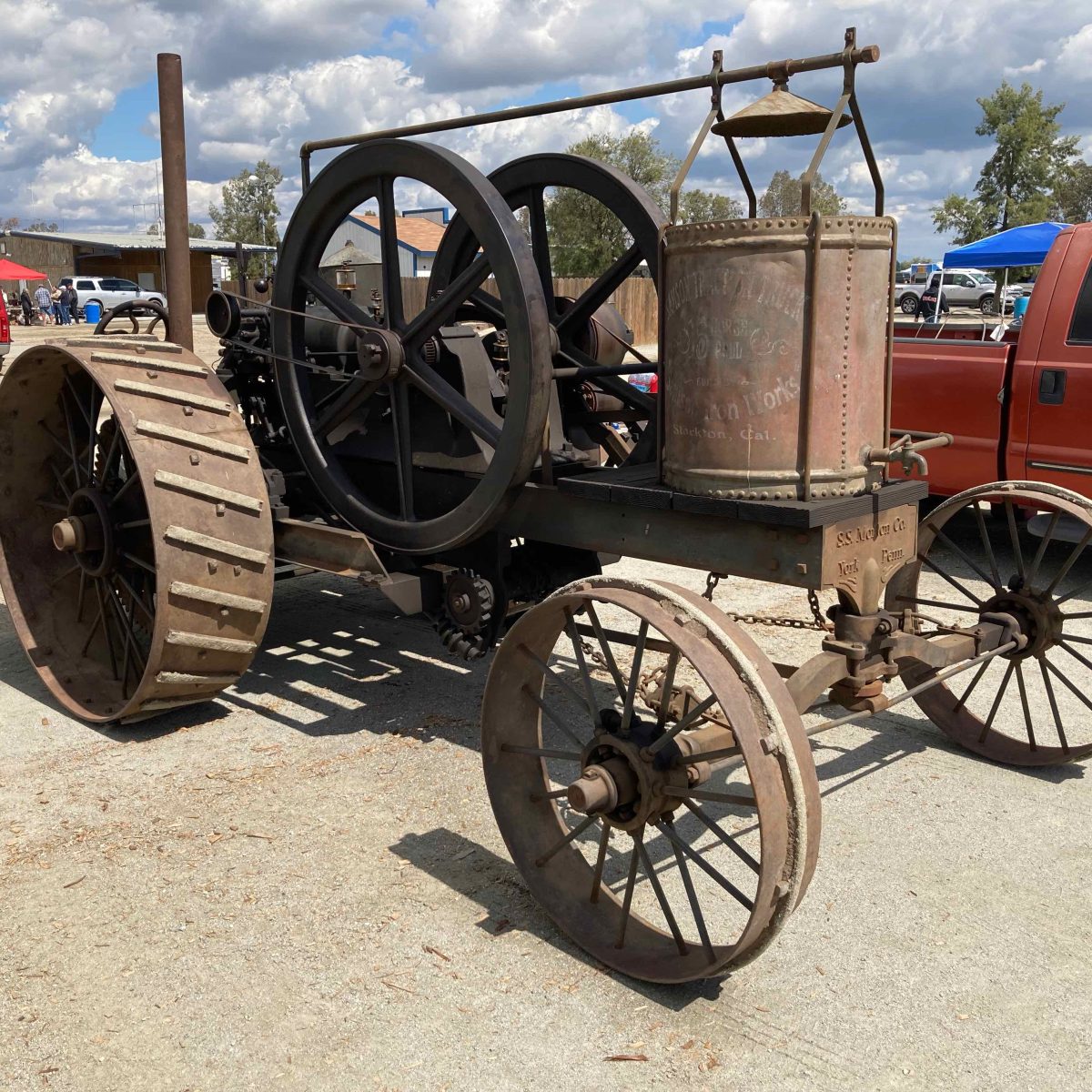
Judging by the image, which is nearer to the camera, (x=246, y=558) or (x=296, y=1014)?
(x=296, y=1014)

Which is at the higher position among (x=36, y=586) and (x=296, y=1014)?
(x=36, y=586)

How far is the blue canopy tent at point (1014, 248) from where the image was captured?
1467 cm

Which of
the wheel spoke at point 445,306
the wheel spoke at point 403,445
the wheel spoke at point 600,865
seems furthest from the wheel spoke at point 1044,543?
the wheel spoke at point 403,445

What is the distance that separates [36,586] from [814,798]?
155 inches

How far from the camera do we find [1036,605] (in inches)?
167

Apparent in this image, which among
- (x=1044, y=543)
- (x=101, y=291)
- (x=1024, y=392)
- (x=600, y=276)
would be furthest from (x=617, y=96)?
(x=101, y=291)

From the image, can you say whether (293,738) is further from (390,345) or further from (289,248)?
(289,248)

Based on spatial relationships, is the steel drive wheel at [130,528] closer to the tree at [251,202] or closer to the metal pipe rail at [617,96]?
the metal pipe rail at [617,96]

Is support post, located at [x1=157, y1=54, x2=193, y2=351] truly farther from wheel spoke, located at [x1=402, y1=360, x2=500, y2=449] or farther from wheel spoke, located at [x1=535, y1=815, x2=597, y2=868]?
wheel spoke, located at [x1=535, y1=815, x2=597, y2=868]

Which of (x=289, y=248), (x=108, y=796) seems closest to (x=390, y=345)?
(x=289, y=248)

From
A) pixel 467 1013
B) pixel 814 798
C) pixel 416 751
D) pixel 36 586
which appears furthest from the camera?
pixel 36 586

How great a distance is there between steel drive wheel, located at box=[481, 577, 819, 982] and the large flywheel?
37.4 inches

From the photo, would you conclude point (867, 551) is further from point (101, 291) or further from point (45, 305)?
point (101, 291)

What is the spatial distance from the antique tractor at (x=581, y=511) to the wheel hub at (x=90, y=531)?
13 millimetres
